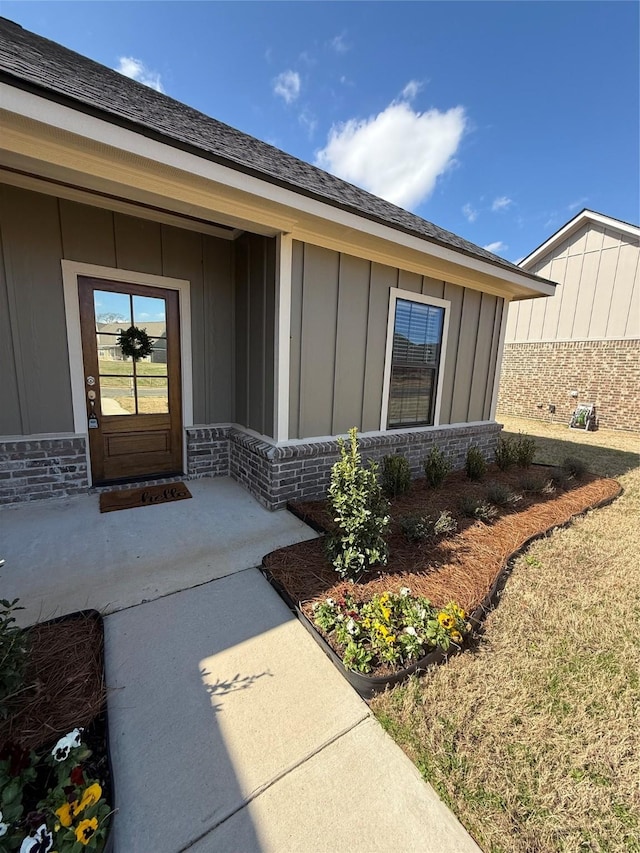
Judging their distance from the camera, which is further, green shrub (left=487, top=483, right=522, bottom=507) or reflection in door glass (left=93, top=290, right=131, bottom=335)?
green shrub (left=487, top=483, right=522, bottom=507)

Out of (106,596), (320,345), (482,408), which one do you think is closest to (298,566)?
(106,596)

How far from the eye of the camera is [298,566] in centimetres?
270

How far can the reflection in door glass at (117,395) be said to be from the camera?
3.80m

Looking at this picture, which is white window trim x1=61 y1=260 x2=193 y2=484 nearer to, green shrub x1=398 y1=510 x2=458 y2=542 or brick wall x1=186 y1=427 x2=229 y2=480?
brick wall x1=186 y1=427 x2=229 y2=480

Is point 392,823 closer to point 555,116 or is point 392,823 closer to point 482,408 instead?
point 482,408

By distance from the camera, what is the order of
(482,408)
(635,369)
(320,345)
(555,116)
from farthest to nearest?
(635,369)
(555,116)
(482,408)
(320,345)

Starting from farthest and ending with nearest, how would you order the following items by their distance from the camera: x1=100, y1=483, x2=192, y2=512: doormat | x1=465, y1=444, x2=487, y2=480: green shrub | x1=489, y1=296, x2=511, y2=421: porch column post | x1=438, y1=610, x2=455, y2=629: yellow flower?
x1=489, y1=296, x2=511, y2=421: porch column post
x1=465, y1=444, x2=487, y2=480: green shrub
x1=100, y1=483, x2=192, y2=512: doormat
x1=438, y1=610, x2=455, y2=629: yellow flower

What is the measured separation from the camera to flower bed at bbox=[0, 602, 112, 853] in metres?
1.04

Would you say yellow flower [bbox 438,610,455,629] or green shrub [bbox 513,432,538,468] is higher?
green shrub [bbox 513,432,538,468]

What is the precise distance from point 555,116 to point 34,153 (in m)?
9.90

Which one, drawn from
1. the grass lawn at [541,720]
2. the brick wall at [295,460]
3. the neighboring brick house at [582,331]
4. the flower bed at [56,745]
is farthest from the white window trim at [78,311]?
the neighboring brick house at [582,331]

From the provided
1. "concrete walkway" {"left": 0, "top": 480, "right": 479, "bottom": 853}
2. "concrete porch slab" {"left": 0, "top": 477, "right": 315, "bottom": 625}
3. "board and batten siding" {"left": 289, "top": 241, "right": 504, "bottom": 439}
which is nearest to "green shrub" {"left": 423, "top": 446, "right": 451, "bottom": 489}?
"board and batten siding" {"left": 289, "top": 241, "right": 504, "bottom": 439}

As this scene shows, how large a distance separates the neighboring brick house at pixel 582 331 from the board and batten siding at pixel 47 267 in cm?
977

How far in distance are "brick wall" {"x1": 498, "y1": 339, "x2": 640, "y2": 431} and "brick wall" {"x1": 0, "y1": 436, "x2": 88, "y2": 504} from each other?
11068 millimetres
